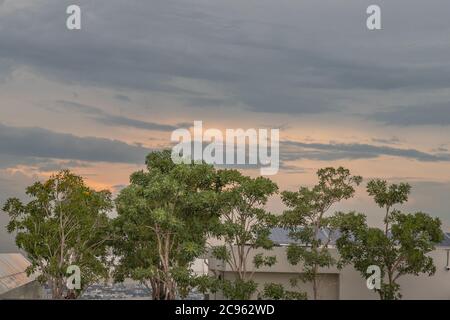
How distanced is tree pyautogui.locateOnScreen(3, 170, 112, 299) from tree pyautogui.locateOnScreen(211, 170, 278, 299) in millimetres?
6960

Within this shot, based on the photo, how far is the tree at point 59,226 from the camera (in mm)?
35062

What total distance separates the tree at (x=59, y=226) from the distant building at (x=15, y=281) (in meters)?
1.69

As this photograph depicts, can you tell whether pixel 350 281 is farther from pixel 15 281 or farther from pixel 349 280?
pixel 15 281

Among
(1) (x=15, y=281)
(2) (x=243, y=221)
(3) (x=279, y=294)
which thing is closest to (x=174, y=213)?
(2) (x=243, y=221)

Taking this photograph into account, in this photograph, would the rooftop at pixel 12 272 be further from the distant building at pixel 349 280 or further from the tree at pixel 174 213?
the distant building at pixel 349 280

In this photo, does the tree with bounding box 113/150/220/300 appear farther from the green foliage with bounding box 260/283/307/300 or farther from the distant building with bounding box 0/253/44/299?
the distant building with bounding box 0/253/44/299

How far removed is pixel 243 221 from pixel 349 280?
717cm

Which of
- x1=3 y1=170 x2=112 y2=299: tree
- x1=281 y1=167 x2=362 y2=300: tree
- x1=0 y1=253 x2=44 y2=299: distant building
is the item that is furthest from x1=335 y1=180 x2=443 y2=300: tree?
x1=0 y1=253 x2=44 y2=299: distant building

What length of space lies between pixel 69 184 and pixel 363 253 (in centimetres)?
1357

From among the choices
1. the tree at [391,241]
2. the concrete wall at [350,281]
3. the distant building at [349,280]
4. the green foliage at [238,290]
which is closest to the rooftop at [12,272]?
the distant building at [349,280]

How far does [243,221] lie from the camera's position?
3200 centimetres

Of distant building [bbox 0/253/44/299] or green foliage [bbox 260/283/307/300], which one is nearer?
green foliage [bbox 260/283/307/300]

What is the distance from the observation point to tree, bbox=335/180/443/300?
32.2 metres
